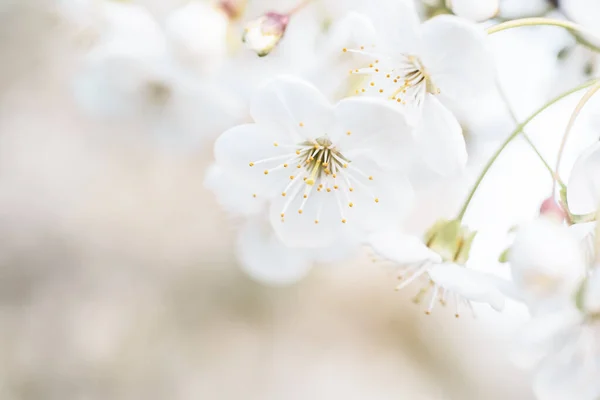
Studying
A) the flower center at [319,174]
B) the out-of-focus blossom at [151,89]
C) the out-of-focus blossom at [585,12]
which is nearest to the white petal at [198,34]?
the out-of-focus blossom at [151,89]

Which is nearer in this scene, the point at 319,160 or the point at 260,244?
the point at 319,160

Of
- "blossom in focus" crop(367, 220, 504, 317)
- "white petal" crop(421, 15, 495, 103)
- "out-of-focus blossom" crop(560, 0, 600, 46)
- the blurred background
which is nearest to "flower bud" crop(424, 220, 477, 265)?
"blossom in focus" crop(367, 220, 504, 317)

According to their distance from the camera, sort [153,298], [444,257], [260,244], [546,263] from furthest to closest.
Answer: [153,298] → [260,244] → [444,257] → [546,263]

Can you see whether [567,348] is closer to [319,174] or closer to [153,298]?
[319,174]

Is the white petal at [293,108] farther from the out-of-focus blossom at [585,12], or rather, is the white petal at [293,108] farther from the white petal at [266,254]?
the out-of-focus blossom at [585,12]

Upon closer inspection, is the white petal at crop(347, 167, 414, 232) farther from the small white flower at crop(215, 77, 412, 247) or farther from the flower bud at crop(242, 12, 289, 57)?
the flower bud at crop(242, 12, 289, 57)

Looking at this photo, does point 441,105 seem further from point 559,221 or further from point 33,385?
point 33,385

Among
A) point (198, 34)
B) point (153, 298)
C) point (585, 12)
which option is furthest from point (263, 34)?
point (153, 298)
